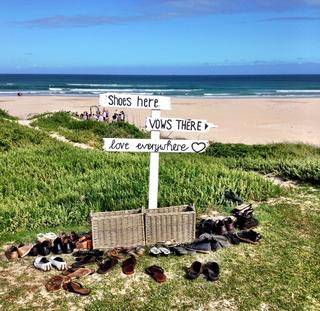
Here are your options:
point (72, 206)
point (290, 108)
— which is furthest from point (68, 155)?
point (290, 108)

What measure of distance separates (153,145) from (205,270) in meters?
2.03

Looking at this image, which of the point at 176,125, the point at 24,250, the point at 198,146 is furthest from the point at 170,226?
the point at 24,250

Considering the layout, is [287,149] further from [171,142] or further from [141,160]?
[171,142]

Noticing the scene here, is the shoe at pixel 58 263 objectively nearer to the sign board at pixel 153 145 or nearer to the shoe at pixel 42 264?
the shoe at pixel 42 264

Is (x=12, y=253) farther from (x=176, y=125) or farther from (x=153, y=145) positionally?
(x=176, y=125)

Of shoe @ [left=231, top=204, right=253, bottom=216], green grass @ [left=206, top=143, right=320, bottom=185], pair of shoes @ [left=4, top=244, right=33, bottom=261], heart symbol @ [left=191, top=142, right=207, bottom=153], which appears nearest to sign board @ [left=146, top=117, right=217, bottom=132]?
heart symbol @ [left=191, top=142, right=207, bottom=153]

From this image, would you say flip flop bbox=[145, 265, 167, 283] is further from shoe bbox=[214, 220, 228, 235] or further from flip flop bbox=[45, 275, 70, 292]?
shoe bbox=[214, 220, 228, 235]

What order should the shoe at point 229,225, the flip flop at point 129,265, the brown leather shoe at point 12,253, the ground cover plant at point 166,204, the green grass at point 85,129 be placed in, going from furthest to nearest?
the green grass at point 85,129
the shoe at point 229,225
the brown leather shoe at point 12,253
the flip flop at point 129,265
the ground cover plant at point 166,204

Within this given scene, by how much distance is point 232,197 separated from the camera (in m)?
9.17

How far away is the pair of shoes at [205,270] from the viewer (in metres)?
6.08

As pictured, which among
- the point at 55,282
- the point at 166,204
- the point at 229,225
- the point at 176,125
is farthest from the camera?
the point at 166,204

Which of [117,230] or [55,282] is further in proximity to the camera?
[117,230]

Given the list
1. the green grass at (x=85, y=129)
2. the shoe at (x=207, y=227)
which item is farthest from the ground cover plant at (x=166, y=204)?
the green grass at (x=85, y=129)

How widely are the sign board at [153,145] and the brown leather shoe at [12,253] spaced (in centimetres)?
191
